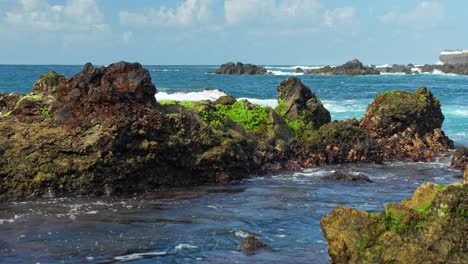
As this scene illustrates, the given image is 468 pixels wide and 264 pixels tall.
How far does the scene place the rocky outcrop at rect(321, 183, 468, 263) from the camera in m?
5.43

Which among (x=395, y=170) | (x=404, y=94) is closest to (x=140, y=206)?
(x=395, y=170)

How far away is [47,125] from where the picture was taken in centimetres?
1256

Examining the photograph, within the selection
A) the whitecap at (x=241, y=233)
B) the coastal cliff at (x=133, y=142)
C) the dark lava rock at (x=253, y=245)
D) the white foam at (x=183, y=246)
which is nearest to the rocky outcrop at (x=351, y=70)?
the coastal cliff at (x=133, y=142)

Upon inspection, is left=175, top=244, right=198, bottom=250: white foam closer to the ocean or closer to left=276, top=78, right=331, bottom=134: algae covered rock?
the ocean

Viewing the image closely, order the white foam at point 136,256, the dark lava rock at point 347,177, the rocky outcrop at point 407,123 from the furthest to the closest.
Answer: the rocky outcrop at point 407,123 < the dark lava rock at point 347,177 < the white foam at point 136,256

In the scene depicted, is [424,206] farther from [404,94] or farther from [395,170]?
[404,94]

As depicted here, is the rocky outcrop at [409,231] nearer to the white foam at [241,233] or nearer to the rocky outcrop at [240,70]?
the white foam at [241,233]

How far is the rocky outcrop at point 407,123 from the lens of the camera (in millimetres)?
18500

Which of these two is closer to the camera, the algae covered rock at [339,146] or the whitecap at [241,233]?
the whitecap at [241,233]

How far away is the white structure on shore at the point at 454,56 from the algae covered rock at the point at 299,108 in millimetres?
155476

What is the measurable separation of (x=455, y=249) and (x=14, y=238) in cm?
634

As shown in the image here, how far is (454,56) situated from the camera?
167250 millimetres

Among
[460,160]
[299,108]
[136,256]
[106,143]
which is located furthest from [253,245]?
[299,108]

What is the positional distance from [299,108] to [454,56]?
162m
